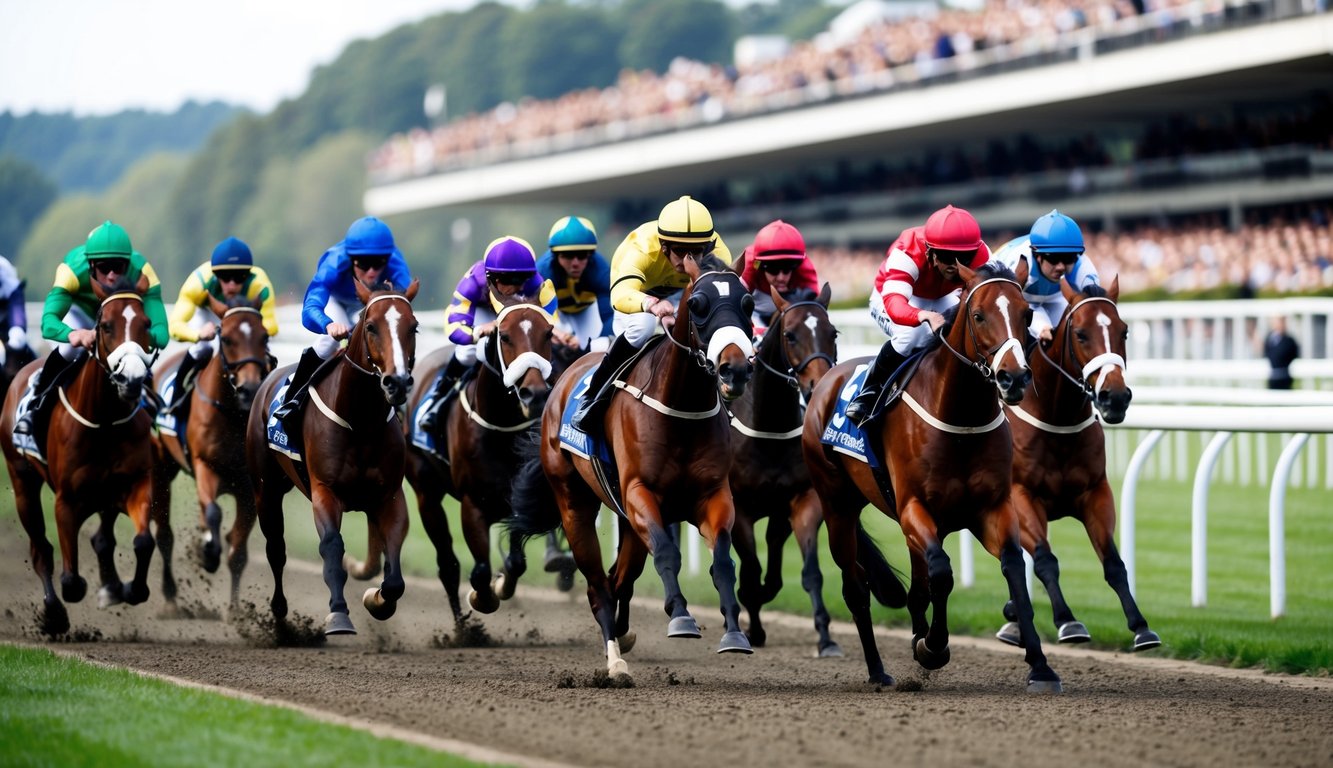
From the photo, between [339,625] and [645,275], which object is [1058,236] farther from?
[339,625]

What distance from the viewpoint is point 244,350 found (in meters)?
8.80

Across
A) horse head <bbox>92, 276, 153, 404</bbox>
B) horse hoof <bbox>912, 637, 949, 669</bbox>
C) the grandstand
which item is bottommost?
horse hoof <bbox>912, 637, 949, 669</bbox>

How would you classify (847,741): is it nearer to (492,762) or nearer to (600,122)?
(492,762)

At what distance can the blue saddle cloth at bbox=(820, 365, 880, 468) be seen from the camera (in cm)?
702

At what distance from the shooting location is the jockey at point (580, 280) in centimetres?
841

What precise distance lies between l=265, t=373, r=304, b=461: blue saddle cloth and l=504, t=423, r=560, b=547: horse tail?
971 mm

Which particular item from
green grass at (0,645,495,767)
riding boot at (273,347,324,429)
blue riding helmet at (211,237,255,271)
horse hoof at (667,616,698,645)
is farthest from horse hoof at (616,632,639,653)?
blue riding helmet at (211,237,255,271)

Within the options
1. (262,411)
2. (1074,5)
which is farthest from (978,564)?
(1074,5)

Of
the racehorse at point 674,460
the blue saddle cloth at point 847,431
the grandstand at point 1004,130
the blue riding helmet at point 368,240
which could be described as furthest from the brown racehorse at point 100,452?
the grandstand at point 1004,130

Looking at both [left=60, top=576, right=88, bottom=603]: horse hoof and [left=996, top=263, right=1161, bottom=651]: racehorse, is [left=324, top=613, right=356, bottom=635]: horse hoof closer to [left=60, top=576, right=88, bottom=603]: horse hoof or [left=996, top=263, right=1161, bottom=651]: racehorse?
[left=60, top=576, right=88, bottom=603]: horse hoof

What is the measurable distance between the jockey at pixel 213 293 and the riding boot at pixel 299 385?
1357 mm

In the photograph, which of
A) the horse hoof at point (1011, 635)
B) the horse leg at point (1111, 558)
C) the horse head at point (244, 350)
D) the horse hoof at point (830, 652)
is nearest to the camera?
the horse leg at point (1111, 558)

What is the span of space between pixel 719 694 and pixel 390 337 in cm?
198

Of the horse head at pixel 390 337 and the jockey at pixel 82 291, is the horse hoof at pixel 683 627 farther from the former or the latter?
the jockey at pixel 82 291
